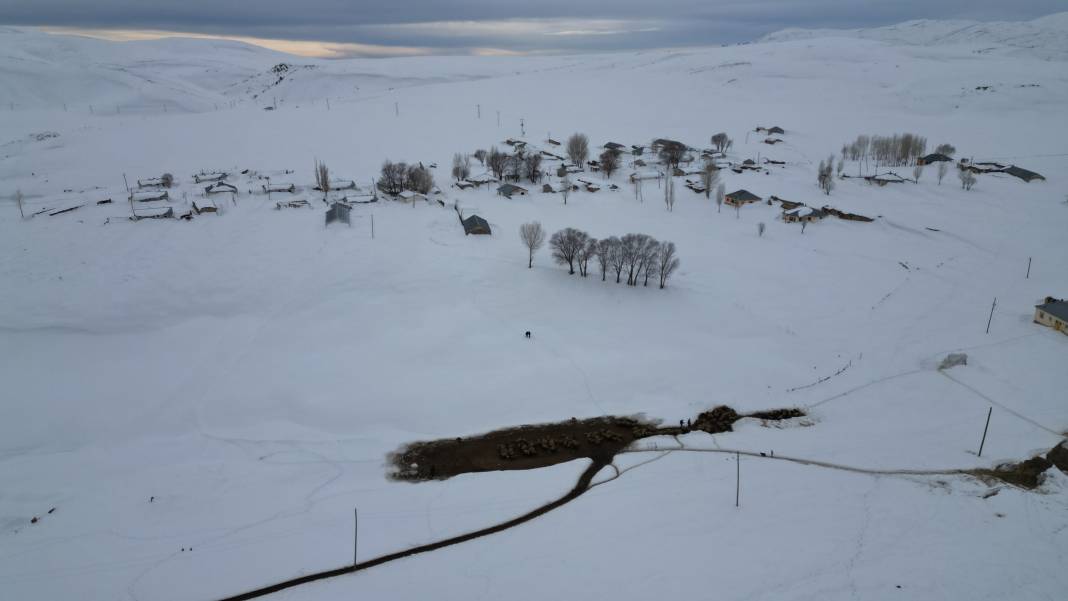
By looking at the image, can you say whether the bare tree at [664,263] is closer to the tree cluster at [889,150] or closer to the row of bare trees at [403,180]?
the row of bare trees at [403,180]

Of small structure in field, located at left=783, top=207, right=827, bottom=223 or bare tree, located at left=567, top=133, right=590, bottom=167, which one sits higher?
bare tree, located at left=567, top=133, right=590, bottom=167

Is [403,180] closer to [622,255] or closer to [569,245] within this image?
[569,245]

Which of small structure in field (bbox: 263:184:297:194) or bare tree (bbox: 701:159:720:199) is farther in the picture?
bare tree (bbox: 701:159:720:199)

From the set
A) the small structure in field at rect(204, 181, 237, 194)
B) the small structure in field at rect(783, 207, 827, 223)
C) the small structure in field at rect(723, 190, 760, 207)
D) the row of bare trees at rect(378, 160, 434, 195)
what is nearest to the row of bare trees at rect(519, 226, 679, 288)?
the small structure in field at rect(783, 207, 827, 223)

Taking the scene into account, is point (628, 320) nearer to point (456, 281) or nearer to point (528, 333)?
point (528, 333)

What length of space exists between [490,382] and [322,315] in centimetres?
945

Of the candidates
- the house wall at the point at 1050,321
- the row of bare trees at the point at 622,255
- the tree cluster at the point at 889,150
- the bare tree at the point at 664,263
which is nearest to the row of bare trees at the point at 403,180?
the row of bare trees at the point at 622,255

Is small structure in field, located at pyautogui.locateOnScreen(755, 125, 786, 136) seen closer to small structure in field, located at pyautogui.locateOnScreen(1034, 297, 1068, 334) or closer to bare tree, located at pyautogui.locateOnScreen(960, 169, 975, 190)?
bare tree, located at pyautogui.locateOnScreen(960, 169, 975, 190)

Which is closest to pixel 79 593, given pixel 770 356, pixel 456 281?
pixel 456 281

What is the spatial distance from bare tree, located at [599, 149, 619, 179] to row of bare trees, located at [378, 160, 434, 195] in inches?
697

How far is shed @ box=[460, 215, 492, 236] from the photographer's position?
3669 centimetres

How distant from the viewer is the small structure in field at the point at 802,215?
4197 centimetres

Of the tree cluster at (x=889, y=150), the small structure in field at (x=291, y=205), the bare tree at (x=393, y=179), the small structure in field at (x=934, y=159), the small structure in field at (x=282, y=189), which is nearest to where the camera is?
the small structure in field at (x=291, y=205)

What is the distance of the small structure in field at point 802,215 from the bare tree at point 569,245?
19.0 m
